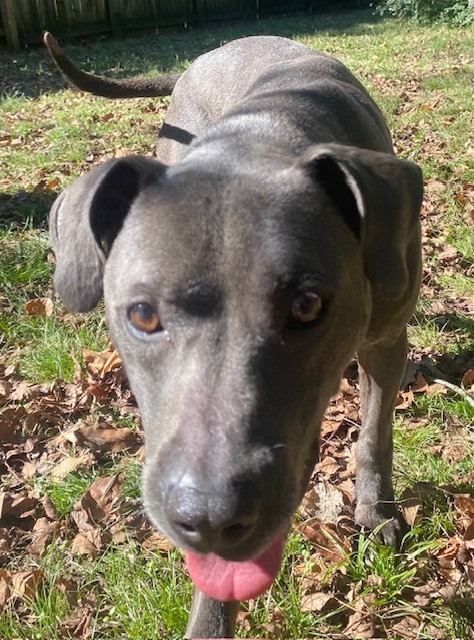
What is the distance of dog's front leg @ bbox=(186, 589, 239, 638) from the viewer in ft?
9.04

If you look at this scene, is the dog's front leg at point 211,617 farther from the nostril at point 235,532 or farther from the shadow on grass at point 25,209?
the shadow on grass at point 25,209

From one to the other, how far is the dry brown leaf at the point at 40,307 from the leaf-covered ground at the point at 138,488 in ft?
0.04

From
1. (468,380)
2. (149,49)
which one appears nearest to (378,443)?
(468,380)

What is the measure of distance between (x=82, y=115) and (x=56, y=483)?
7.15 meters

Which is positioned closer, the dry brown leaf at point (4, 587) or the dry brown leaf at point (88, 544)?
the dry brown leaf at point (4, 587)

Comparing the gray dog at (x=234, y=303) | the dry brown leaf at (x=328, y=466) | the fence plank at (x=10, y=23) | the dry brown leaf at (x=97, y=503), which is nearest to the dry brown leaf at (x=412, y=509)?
the dry brown leaf at (x=328, y=466)

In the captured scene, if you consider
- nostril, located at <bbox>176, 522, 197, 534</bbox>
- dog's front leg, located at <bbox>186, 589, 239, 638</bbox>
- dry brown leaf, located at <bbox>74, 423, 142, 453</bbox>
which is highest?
nostril, located at <bbox>176, 522, 197, 534</bbox>

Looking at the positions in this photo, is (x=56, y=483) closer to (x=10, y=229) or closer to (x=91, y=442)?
(x=91, y=442)

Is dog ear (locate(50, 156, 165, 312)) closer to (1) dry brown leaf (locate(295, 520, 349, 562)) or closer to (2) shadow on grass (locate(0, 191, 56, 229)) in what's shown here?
(1) dry brown leaf (locate(295, 520, 349, 562))

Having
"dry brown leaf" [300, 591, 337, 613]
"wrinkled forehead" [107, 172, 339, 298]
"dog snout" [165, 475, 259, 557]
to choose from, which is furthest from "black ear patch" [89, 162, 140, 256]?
"dry brown leaf" [300, 591, 337, 613]

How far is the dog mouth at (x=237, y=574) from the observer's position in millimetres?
2326

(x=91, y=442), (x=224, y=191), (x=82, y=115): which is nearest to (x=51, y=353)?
(x=91, y=442)

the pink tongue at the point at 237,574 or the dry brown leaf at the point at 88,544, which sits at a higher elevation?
the pink tongue at the point at 237,574

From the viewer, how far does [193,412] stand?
2.11 meters
